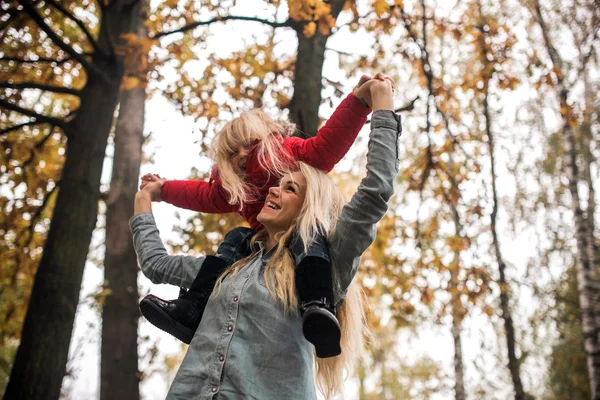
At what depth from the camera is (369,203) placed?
1.86 metres

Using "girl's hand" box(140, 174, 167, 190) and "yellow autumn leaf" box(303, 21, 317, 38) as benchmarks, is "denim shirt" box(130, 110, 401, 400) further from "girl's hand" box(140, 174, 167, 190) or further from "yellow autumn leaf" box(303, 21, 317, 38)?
"yellow autumn leaf" box(303, 21, 317, 38)

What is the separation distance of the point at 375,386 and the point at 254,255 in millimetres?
23947

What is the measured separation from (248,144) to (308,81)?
1.62 metres

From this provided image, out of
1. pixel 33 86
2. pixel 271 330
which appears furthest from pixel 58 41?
pixel 271 330

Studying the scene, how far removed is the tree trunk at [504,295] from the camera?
8.62 meters

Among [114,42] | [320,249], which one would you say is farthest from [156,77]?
[320,249]

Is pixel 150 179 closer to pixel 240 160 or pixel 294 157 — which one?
pixel 240 160

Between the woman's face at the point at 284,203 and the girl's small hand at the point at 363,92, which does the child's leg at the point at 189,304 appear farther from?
the girl's small hand at the point at 363,92

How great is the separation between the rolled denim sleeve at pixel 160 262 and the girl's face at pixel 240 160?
1.46ft

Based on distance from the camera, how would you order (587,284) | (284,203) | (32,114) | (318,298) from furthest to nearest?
(587,284)
(32,114)
(284,203)
(318,298)

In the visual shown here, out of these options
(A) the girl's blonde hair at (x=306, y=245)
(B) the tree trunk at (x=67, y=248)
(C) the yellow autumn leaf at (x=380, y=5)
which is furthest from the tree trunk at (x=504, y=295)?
(A) the girl's blonde hair at (x=306, y=245)

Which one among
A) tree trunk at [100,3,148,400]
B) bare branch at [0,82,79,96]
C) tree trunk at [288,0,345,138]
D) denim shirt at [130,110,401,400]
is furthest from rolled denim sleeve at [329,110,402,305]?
tree trunk at [100,3,148,400]

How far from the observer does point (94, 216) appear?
12.1 ft

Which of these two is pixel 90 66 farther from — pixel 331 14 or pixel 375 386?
pixel 375 386
